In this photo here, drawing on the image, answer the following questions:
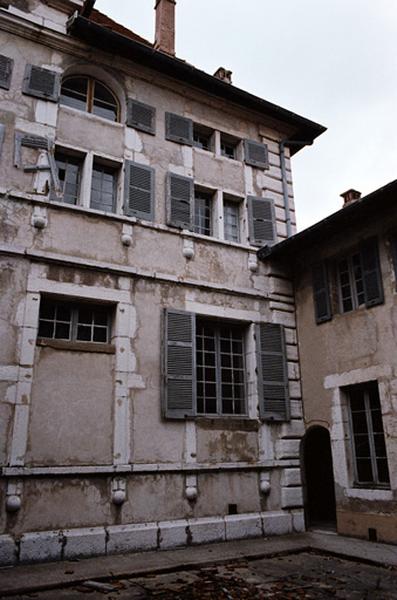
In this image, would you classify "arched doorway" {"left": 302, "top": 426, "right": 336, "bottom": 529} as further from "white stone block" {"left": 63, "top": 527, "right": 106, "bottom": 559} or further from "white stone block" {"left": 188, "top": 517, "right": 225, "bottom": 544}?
"white stone block" {"left": 63, "top": 527, "right": 106, "bottom": 559}

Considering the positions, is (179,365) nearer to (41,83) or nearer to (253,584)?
(253,584)

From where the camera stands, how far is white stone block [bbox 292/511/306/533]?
8.26 m

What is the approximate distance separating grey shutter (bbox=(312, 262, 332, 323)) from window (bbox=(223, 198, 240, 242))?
1692mm

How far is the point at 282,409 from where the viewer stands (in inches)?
342

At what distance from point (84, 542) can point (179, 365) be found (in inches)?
111

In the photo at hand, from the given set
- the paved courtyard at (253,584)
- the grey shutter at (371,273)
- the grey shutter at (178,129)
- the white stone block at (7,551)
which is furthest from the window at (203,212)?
the white stone block at (7,551)

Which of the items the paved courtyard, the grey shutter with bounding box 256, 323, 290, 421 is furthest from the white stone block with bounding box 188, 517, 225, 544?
the grey shutter with bounding box 256, 323, 290, 421

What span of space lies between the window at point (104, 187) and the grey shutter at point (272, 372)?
135 inches

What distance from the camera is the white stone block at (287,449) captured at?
851 centimetres

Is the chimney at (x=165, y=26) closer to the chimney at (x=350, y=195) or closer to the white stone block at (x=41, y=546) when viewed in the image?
the chimney at (x=350, y=195)

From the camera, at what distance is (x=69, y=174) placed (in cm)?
838

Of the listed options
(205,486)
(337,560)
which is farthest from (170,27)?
(337,560)

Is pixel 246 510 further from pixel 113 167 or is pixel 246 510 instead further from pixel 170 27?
pixel 170 27

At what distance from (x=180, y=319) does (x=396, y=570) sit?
4.53 metres
